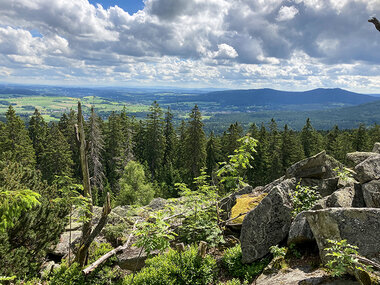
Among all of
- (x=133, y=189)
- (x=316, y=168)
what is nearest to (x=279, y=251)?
(x=316, y=168)

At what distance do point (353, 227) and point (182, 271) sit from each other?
5414mm

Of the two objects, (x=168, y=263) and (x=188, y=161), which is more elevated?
(x=168, y=263)

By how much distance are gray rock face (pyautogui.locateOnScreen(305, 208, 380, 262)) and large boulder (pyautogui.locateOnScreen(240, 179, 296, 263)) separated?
202 centimetres

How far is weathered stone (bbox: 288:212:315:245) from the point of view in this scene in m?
6.98

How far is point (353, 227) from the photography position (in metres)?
5.72

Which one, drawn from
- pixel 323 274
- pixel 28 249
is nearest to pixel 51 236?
pixel 28 249

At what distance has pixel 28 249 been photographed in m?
12.4

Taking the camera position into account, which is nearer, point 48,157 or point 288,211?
point 288,211

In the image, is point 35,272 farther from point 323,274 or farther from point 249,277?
point 323,274

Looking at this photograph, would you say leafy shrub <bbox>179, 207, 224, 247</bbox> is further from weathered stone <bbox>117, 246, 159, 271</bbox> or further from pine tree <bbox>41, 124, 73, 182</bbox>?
pine tree <bbox>41, 124, 73, 182</bbox>

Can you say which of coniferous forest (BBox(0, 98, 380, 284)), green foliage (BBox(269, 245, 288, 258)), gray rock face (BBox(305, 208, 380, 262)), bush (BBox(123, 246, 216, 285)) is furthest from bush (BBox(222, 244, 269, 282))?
gray rock face (BBox(305, 208, 380, 262))

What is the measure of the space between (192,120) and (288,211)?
35.9m

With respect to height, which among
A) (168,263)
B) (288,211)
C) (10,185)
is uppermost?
(288,211)

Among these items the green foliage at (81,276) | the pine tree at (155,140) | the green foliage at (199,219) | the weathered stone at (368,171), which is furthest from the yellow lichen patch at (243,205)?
the pine tree at (155,140)
